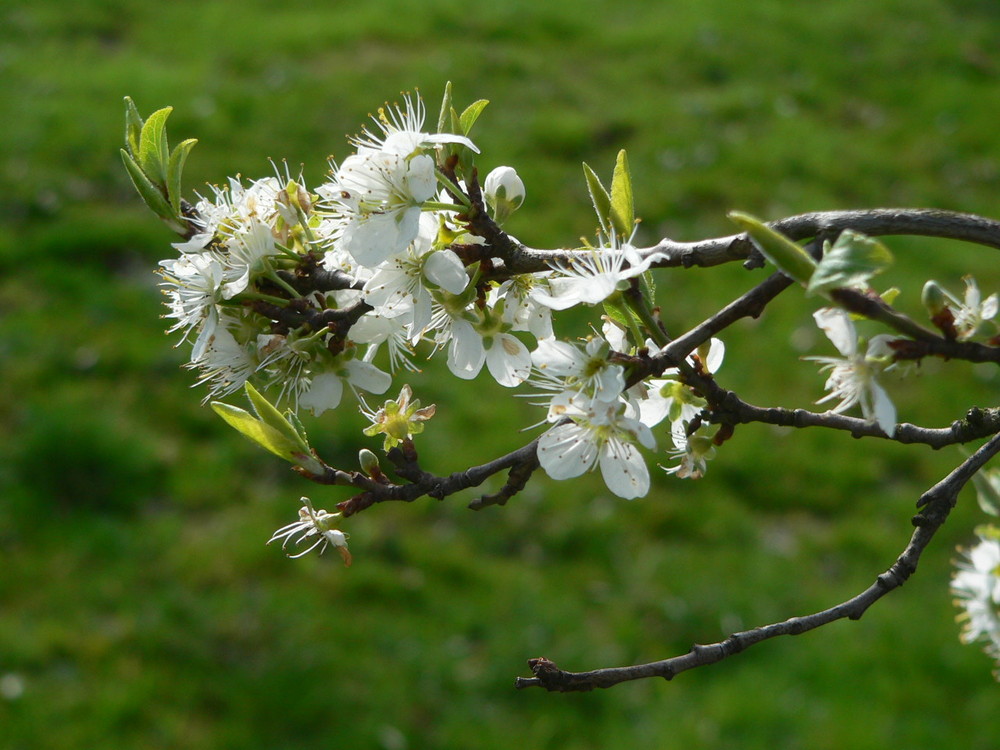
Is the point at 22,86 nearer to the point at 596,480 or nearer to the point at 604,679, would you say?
the point at 596,480

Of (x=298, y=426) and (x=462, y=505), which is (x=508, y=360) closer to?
(x=298, y=426)

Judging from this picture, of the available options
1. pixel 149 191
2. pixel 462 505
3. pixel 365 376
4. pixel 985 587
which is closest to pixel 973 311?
pixel 365 376

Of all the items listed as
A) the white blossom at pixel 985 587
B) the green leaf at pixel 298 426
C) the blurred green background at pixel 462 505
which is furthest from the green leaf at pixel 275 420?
the blurred green background at pixel 462 505

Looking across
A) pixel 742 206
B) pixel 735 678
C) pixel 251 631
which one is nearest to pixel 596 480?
pixel 735 678

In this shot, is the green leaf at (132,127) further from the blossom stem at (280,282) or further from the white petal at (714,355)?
the white petal at (714,355)

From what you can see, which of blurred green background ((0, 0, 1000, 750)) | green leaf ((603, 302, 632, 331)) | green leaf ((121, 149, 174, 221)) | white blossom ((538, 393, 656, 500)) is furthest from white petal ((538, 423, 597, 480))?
blurred green background ((0, 0, 1000, 750))
